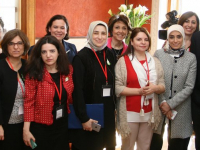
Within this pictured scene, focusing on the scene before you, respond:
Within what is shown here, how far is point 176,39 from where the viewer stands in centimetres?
258

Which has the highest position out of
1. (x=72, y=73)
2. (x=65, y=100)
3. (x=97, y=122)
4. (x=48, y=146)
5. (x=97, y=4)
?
(x=97, y=4)

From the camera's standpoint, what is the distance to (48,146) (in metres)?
2.20

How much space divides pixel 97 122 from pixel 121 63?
1.97 ft

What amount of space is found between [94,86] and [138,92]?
0.42 m

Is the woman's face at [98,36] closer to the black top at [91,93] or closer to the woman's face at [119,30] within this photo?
the black top at [91,93]

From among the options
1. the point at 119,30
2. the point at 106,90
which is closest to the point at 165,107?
the point at 106,90

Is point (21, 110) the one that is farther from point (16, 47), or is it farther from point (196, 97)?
point (196, 97)

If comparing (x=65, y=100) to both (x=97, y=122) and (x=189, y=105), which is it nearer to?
(x=97, y=122)

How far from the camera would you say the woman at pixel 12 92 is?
84.4 inches

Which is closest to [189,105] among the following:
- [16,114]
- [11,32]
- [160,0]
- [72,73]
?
[72,73]

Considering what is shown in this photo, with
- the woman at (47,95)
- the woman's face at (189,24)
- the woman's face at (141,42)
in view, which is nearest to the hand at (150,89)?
the woman's face at (141,42)

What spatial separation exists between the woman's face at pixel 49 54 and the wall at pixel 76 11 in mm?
3275

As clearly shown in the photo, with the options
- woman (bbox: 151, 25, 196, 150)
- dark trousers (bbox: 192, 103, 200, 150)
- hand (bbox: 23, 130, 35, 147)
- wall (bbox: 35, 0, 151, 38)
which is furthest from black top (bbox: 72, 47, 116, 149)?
wall (bbox: 35, 0, 151, 38)

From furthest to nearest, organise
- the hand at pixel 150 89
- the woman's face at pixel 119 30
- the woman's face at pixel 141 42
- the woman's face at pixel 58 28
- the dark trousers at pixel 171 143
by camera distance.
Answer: the woman's face at pixel 119 30, the woman's face at pixel 58 28, the dark trousers at pixel 171 143, the woman's face at pixel 141 42, the hand at pixel 150 89
